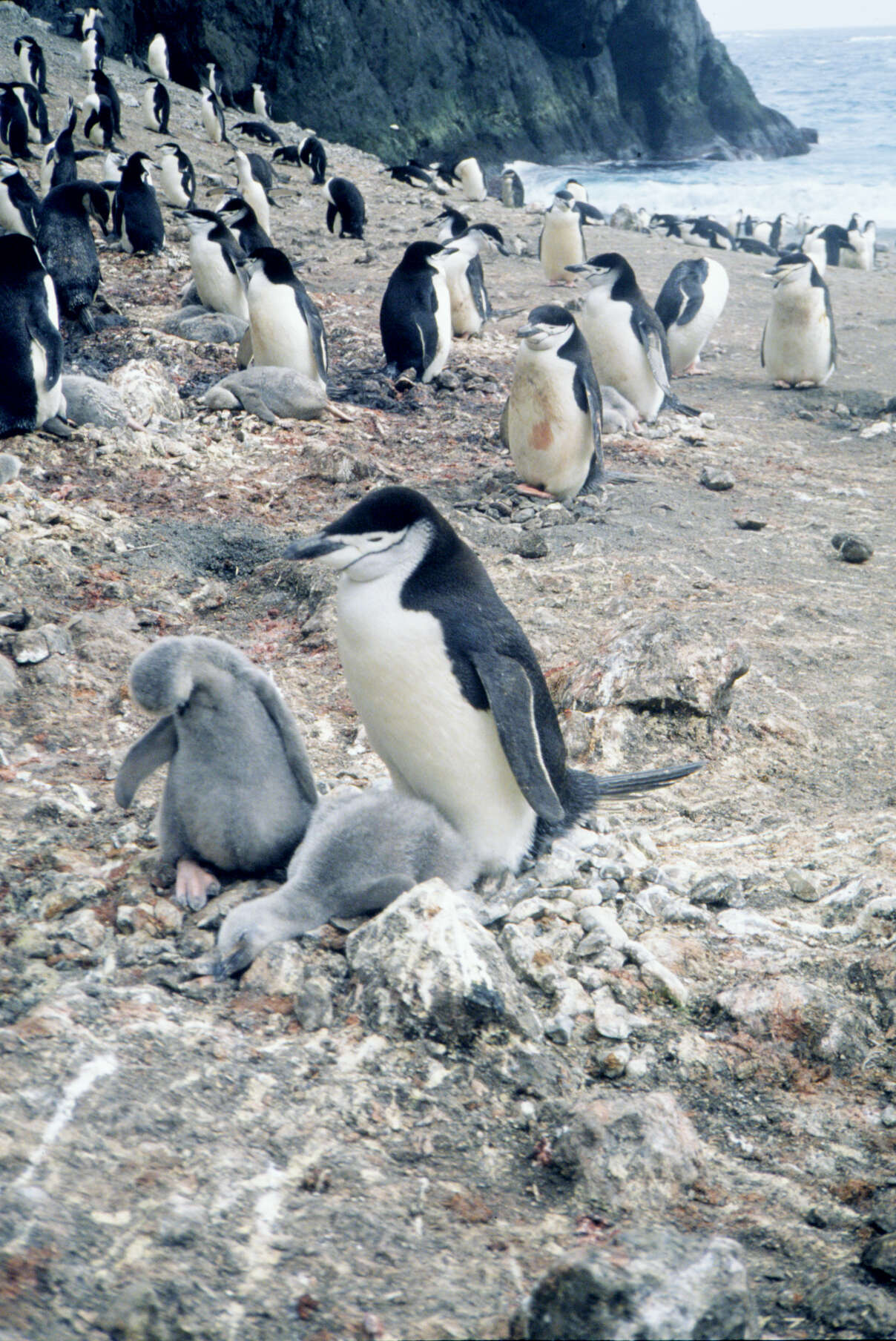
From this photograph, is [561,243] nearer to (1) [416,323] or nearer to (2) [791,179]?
(1) [416,323]

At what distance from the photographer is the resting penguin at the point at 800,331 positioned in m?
10.2

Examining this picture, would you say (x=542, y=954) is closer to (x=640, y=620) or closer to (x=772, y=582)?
(x=640, y=620)

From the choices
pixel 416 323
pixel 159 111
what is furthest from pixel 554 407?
pixel 159 111

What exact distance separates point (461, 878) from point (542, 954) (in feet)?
1.25

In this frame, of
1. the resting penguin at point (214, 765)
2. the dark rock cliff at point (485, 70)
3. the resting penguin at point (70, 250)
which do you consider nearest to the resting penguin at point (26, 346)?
the resting penguin at point (70, 250)

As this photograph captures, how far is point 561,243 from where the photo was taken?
45.4 feet

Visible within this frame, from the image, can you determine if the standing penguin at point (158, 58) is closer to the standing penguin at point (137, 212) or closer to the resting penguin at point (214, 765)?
the standing penguin at point (137, 212)

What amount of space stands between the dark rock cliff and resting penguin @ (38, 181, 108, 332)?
68.6ft

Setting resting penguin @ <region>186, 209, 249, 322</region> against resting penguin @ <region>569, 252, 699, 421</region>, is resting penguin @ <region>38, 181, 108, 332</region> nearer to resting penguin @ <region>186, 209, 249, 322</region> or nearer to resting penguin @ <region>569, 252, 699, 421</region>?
resting penguin @ <region>186, 209, 249, 322</region>

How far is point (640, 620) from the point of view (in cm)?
424

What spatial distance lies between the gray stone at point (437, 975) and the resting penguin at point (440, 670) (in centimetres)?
58

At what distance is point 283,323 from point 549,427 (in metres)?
2.79

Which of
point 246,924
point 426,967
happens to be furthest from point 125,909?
point 426,967

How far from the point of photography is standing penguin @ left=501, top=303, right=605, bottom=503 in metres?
6.56
